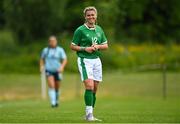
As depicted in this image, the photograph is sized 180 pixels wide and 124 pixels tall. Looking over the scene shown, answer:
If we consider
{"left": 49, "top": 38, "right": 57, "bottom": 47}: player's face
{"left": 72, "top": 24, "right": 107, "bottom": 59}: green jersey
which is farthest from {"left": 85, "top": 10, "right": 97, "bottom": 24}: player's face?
{"left": 49, "top": 38, "right": 57, "bottom": 47}: player's face

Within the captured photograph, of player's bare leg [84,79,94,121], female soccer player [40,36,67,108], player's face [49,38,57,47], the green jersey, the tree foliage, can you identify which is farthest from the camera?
the tree foliage

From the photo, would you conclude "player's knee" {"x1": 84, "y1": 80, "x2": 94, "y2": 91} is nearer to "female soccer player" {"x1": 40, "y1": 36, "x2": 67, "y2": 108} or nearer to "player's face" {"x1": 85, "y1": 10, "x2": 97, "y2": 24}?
"player's face" {"x1": 85, "y1": 10, "x2": 97, "y2": 24}

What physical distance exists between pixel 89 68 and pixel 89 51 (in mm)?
356

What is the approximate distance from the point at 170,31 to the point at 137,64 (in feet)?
52.8

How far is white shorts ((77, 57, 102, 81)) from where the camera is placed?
1489 centimetres

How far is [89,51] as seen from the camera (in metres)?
14.9

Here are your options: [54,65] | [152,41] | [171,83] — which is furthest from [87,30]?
[152,41]

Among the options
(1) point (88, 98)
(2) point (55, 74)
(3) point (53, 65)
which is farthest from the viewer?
(2) point (55, 74)

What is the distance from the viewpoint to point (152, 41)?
70500mm

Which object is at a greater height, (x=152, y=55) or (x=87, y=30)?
(x=87, y=30)

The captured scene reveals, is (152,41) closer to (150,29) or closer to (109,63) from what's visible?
(150,29)

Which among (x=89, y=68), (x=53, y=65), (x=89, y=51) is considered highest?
(x=89, y=51)

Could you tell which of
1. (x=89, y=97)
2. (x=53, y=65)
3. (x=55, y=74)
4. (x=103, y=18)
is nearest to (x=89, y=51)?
(x=89, y=97)

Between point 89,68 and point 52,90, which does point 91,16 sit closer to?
point 89,68
